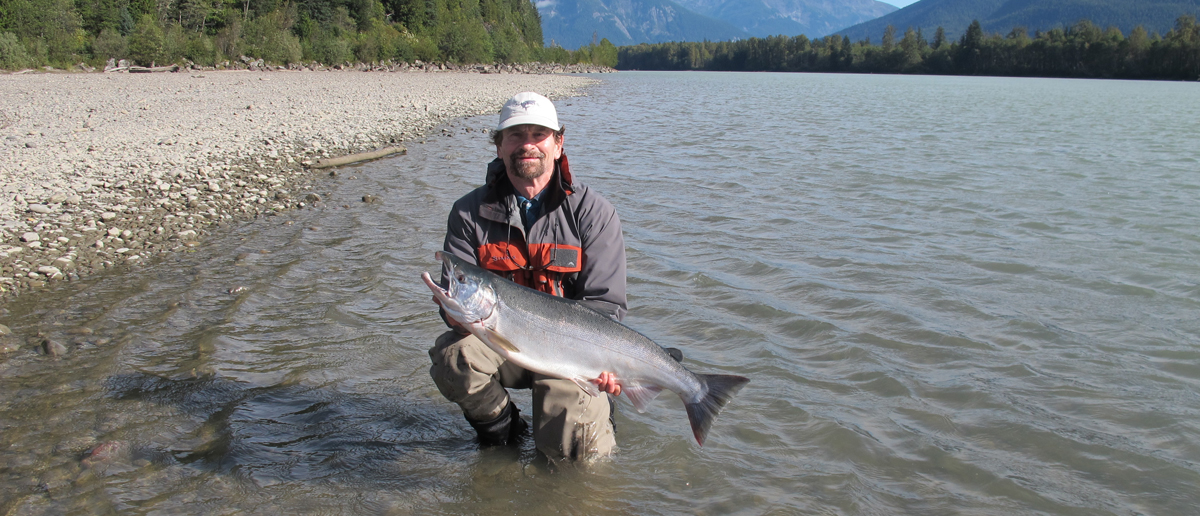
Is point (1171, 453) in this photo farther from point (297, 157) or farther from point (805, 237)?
point (297, 157)

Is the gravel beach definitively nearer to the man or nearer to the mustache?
the man

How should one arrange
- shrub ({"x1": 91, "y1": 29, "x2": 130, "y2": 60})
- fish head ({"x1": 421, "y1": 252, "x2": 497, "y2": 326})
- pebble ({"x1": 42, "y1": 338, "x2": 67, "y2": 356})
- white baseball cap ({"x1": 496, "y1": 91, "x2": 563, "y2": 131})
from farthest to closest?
shrub ({"x1": 91, "y1": 29, "x2": 130, "y2": 60})
pebble ({"x1": 42, "y1": 338, "x2": 67, "y2": 356})
white baseball cap ({"x1": 496, "y1": 91, "x2": 563, "y2": 131})
fish head ({"x1": 421, "y1": 252, "x2": 497, "y2": 326})

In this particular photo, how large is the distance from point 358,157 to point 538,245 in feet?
37.9

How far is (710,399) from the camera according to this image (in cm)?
368

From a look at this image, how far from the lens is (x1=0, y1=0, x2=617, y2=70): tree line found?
40719 mm

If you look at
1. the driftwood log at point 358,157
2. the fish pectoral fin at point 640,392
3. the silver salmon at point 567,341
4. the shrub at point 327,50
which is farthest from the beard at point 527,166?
the shrub at point 327,50

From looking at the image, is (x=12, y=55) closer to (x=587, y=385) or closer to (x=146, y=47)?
(x=146, y=47)

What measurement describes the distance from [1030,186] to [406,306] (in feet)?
38.5

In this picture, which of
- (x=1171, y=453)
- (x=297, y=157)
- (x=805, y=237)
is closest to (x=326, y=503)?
(x=1171, y=453)

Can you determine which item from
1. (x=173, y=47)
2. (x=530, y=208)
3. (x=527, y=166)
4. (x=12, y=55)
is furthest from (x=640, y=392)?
(x=173, y=47)

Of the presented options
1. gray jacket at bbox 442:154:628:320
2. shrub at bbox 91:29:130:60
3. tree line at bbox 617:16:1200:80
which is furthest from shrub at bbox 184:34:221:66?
tree line at bbox 617:16:1200:80

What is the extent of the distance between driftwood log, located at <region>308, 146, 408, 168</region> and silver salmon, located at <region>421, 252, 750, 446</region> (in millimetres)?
11118

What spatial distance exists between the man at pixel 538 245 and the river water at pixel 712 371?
429mm

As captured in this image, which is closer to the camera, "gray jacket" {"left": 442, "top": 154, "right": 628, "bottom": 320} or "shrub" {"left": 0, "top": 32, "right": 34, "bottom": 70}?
"gray jacket" {"left": 442, "top": 154, "right": 628, "bottom": 320}
